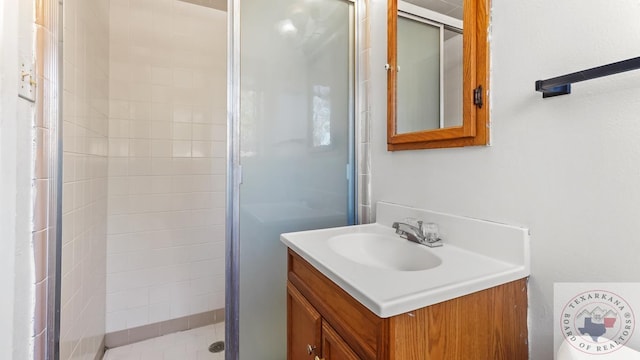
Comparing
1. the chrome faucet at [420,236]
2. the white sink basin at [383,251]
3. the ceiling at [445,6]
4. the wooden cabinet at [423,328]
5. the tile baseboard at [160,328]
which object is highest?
the ceiling at [445,6]

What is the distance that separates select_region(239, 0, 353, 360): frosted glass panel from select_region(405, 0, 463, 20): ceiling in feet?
1.38

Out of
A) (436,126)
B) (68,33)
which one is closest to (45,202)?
(68,33)

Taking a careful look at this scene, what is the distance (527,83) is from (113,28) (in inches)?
88.2

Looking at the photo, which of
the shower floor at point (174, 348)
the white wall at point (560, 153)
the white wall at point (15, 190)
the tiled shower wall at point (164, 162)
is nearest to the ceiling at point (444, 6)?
the white wall at point (560, 153)

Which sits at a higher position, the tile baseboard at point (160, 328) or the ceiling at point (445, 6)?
the ceiling at point (445, 6)

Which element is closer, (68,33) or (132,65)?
(68,33)

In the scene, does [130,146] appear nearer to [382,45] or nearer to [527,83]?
[382,45]

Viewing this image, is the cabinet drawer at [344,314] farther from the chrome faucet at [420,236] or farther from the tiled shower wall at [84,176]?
the tiled shower wall at [84,176]

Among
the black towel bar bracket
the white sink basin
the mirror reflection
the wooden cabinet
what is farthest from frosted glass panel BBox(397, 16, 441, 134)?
the wooden cabinet

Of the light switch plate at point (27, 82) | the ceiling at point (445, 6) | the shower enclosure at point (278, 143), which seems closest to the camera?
the light switch plate at point (27, 82)

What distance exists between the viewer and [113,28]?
5.66 feet

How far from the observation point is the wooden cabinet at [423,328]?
567 mm

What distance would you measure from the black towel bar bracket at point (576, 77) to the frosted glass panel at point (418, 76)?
0.35m

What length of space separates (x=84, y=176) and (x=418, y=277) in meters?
1.58
